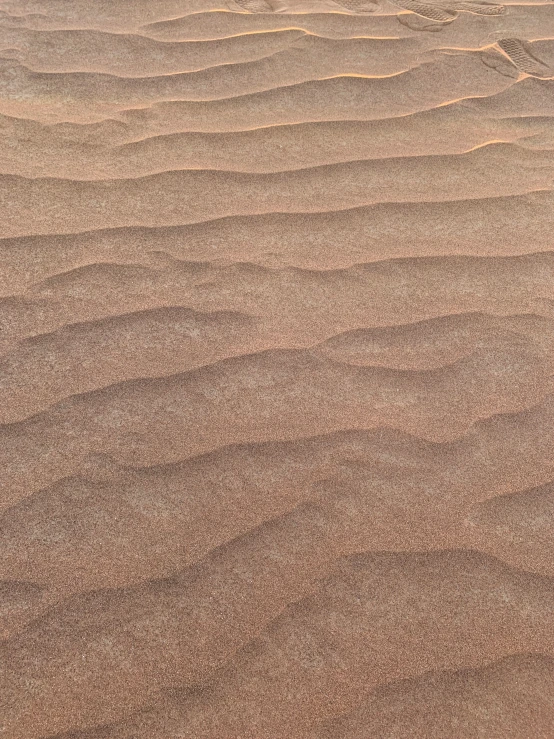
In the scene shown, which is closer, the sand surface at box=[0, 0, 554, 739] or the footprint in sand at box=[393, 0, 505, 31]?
the sand surface at box=[0, 0, 554, 739]

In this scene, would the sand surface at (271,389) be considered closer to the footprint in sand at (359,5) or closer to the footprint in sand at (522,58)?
the footprint in sand at (522,58)

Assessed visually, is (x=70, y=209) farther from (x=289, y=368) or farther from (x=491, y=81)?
(x=491, y=81)

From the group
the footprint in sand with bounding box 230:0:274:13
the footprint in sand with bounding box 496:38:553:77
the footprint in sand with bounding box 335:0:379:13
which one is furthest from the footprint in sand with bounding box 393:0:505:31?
the footprint in sand with bounding box 230:0:274:13

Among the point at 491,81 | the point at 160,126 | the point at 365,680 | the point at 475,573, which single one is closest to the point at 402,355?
the point at 475,573

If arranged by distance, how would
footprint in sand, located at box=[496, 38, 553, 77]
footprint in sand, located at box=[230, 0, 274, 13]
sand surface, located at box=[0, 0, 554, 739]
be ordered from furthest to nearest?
footprint in sand, located at box=[230, 0, 274, 13], footprint in sand, located at box=[496, 38, 553, 77], sand surface, located at box=[0, 0, 554, 739]

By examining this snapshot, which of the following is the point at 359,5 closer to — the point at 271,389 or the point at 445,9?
the point at 445,9

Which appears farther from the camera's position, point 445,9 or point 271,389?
point 445,9

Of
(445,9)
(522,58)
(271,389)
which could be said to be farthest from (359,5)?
(271,389)

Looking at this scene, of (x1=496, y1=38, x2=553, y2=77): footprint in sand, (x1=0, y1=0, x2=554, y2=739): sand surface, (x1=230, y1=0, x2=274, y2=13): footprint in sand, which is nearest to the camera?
(x1=0, y1=0, x2=554, y2=739): sand surface

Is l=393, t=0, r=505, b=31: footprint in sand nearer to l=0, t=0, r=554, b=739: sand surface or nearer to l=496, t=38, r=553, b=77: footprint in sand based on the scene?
l=496, t=38, r=553, b=77: footprint in sand
